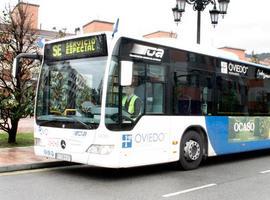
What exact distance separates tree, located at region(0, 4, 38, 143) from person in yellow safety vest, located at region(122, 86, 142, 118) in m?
5.39

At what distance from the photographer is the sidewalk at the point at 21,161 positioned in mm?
10680

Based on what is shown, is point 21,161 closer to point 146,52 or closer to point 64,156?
point 64,156

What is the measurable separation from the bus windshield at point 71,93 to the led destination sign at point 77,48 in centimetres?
11

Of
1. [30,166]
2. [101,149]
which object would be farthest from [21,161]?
[101,149]

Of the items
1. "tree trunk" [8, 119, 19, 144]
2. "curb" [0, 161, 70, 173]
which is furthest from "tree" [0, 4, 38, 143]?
"curb" [0, 161, 70, 173]

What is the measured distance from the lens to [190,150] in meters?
11.4

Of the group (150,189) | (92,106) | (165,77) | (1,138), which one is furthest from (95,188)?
(1,138)

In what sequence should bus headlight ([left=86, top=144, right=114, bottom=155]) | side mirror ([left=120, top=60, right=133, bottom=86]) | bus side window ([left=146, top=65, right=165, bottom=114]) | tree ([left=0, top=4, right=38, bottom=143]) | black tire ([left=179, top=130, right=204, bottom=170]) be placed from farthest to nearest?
1. tree ([left=0, top=4, right=38, bottom=143])
2. black tire ([left=179, top=130, right=204, bottom=170])
3. bus side window ([left=146, top=65, right=165, bottom=114])
4. bus headlight ([left=86, top=144, right=114, bottom=155])
5. side mirror ([left=120, top=60, right=133, bottom=86])

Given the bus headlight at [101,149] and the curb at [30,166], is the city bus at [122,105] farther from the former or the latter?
the curb at [30,166]

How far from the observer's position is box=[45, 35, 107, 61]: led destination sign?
975 cm

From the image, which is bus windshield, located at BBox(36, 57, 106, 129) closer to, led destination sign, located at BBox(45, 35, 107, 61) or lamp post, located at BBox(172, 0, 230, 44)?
led destination sign, located at BBox(45, 35, 107, 61)

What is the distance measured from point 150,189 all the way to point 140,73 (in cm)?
250

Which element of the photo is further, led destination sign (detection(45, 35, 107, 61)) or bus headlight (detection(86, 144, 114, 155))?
led destination sign (detection(45, 35, 107, 61))

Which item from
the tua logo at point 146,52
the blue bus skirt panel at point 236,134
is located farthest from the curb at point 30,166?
the blue bus skirt panel at point 236,134
